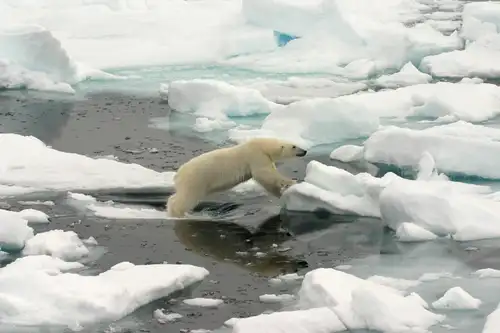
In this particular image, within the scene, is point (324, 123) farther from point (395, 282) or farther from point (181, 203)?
point (395, 282)

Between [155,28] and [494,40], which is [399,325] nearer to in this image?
[494,40]

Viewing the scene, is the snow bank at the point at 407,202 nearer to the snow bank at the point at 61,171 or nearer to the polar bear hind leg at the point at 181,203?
the polar bear hind leg at the point at 181,203

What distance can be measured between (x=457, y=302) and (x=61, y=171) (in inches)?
153

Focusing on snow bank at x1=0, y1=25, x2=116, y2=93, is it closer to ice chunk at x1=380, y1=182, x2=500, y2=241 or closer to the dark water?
the dark water

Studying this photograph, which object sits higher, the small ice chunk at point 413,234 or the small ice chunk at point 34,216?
the small ice chunk at point 413,234

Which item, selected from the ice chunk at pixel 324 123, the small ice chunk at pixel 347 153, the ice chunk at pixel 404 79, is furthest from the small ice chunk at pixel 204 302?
the ice chunk at pixel 404 79

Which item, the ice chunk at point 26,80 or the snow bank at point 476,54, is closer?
the ice chunk at point 26,80

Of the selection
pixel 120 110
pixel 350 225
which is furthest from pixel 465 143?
pixel 120 110

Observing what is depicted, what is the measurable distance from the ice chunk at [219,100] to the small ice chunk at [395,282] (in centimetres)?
461

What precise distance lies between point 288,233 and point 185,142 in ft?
9.08

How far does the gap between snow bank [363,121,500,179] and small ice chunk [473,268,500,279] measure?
73.4 inches

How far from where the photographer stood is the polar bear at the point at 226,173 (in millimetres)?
6152

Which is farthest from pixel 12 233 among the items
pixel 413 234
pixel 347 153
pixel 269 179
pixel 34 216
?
pixel 347 153

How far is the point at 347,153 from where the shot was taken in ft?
24.9
